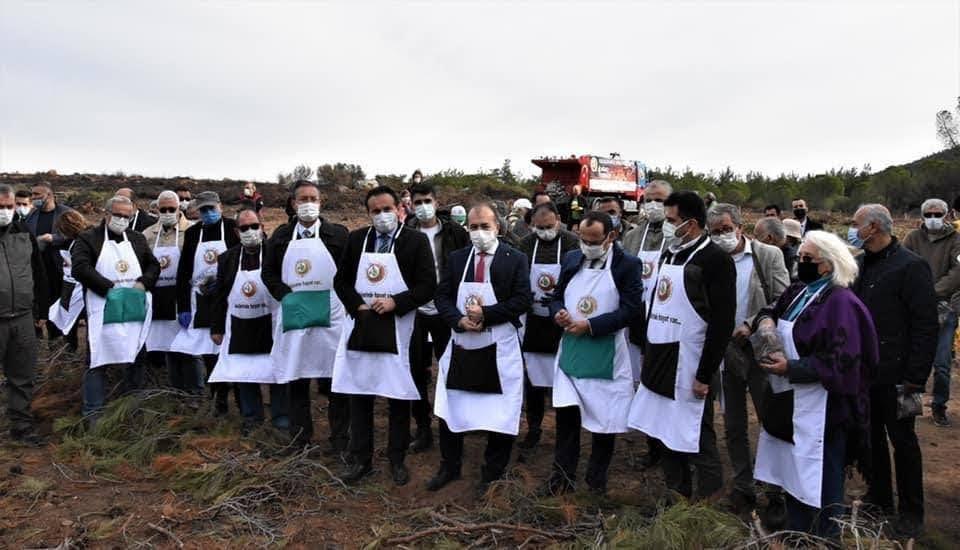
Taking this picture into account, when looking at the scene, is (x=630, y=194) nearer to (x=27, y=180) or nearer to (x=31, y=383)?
(x=31, y=383)

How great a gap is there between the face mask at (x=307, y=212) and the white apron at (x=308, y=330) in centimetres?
16

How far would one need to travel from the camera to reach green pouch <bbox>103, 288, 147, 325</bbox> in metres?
6.16

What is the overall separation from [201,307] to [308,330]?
1.51 meters

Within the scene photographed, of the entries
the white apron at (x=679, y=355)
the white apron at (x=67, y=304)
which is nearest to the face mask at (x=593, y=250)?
the white apron at (x=679, y=355)

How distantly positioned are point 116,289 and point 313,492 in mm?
2762

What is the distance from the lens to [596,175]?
76.8 feet

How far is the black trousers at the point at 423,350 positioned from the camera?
5246 millimetres

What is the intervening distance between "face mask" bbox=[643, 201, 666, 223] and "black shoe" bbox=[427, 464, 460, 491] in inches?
96.5

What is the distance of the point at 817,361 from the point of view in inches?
144

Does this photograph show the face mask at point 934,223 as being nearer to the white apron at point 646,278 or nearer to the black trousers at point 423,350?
the white apron at point 646,278

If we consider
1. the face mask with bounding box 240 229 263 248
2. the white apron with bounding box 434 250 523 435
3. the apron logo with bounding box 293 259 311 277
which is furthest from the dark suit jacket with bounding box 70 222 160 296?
the white apron with bounding box 434 250 523 435

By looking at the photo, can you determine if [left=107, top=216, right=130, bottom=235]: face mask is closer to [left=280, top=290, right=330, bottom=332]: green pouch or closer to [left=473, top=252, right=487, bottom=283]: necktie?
[left=280, top=290, right=330, bottom=332]: green pouch

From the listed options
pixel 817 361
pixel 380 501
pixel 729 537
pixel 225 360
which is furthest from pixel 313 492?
pixel 817 361

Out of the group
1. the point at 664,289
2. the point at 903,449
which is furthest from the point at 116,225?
the point at 903,449
